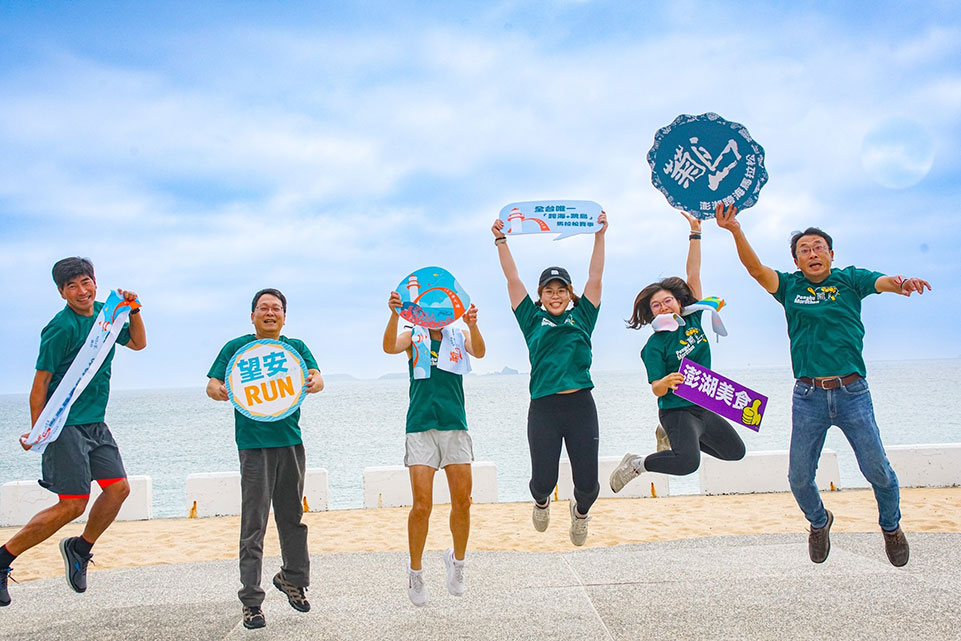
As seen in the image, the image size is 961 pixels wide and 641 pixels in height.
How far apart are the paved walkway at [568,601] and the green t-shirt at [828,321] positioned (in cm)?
176

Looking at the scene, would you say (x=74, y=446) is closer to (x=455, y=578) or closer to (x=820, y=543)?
(x=455, y=578)

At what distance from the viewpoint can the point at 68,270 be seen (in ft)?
15.8

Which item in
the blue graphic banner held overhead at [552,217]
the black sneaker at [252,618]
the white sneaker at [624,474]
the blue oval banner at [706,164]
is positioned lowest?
the black sneaker at [252,618]

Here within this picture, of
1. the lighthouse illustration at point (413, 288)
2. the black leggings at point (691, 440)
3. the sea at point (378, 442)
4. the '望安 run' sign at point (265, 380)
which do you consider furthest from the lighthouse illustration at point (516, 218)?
the sea at point (378, 442)

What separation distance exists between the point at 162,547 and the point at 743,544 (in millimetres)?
7782

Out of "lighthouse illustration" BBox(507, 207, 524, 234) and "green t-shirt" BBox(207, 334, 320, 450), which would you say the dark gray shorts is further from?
"lighthouse illustration" BBox(507, 207, 524, 234)

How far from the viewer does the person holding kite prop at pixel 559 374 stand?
4.98 m

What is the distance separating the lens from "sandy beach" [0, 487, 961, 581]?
926cm

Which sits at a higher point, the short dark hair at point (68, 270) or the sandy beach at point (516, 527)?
the short dark hair at point (68, 270)

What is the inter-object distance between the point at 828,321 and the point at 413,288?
2822mm

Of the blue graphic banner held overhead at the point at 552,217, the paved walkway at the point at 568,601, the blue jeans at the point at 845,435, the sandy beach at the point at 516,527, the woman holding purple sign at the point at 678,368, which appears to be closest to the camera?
the blue jeans at the point at 845,435

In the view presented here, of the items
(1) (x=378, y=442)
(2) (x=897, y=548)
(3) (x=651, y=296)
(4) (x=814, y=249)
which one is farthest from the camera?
(1) (x=378, y=442)

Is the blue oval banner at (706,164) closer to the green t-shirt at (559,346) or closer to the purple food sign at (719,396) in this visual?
the green t-shirt at (559,346)

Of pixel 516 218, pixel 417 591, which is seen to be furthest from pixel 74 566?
pixel 516 218
